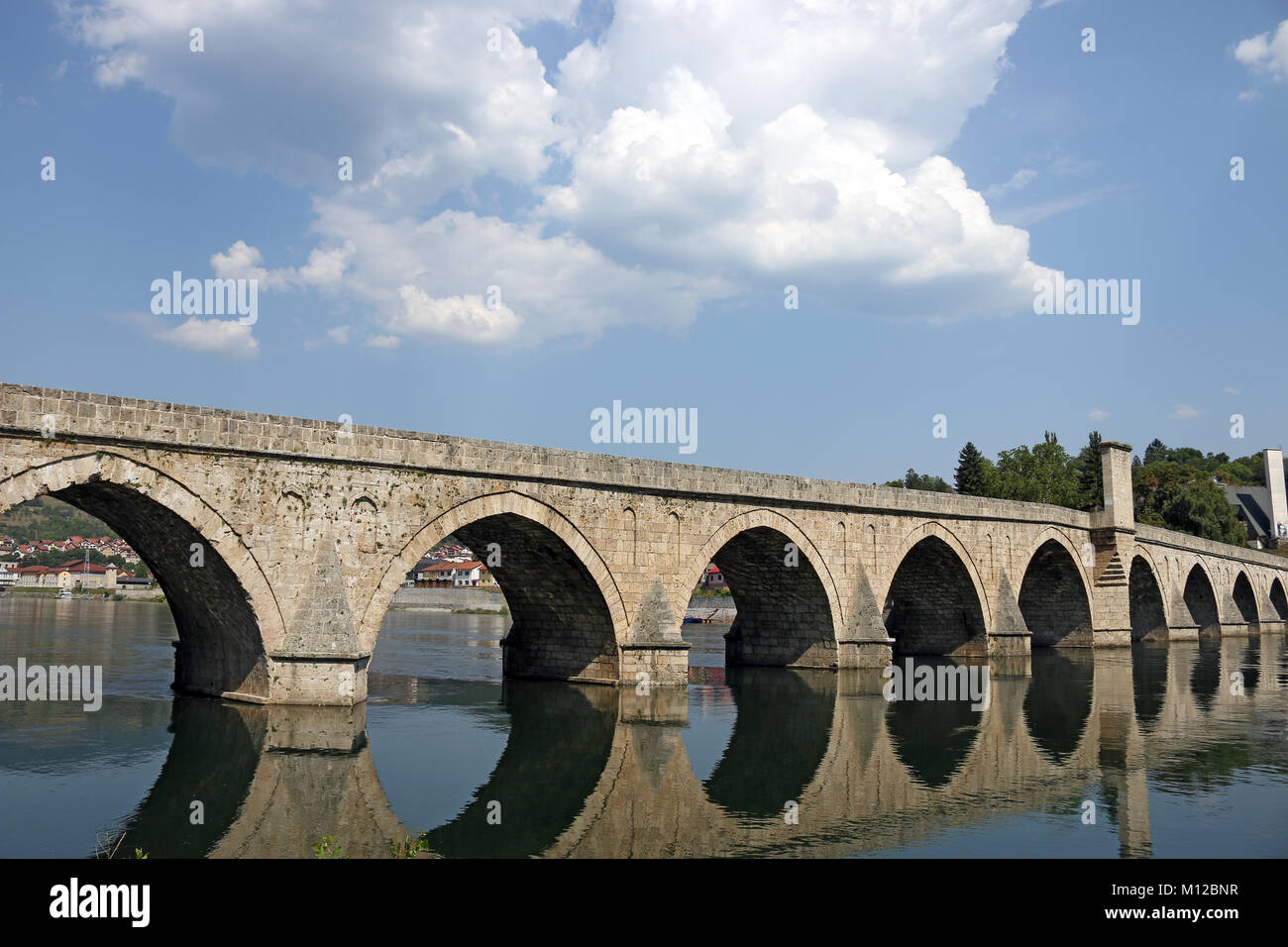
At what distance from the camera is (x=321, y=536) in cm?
1580

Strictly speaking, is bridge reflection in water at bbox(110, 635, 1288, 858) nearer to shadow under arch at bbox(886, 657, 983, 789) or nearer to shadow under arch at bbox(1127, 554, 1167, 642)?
shadow under arch at bbox(886, 657, 983, 789)

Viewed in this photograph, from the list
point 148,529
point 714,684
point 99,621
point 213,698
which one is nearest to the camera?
point 148,529

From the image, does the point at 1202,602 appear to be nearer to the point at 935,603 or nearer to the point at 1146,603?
the point at 1146,603

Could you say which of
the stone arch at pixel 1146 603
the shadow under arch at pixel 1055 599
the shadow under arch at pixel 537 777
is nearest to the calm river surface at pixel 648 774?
the shadow under arch at pixel 537 777

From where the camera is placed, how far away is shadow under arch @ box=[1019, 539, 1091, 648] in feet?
117

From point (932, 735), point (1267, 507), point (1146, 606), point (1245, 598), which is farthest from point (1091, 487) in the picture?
point (932, 735)

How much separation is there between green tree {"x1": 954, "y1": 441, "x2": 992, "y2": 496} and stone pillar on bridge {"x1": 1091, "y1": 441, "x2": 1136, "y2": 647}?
23276 mm

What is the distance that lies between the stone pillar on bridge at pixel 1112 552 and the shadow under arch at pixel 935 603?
332 inches

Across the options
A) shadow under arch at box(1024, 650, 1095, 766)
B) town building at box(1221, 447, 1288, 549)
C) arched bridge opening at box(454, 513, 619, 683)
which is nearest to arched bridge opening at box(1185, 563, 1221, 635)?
shadow under arch at box(1024, 650, 1095, 766)
